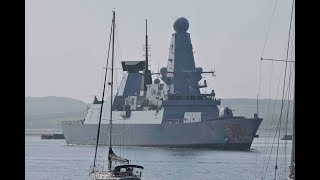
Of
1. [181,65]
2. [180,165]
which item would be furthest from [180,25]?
[180,165]

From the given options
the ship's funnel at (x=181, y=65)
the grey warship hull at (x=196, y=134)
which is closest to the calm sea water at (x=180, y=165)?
the grey warship hull at (x=196, y=134)

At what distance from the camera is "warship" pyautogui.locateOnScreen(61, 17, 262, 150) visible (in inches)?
3718

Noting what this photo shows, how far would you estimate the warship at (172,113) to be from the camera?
9444 centimetres

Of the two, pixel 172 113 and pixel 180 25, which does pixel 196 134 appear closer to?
pixel 172 113

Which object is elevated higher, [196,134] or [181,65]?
[181,65]

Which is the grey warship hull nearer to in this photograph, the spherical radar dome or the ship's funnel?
the ship's funnel

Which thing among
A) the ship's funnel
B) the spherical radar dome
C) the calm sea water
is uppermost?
the spherical radar dome

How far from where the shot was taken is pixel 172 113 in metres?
97.8

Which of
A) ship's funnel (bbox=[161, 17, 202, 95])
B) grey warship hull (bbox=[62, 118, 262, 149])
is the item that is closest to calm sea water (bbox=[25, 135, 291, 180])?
grey warship hull (bbox=[62, 118, 262, 149])

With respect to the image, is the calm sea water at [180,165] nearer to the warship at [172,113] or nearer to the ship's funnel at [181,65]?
the warship at [172,113]

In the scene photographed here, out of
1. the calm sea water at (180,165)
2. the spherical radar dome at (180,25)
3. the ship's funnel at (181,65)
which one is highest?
the spherical radar dome at (180,25)

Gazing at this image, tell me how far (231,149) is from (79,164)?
27694 millimetres
